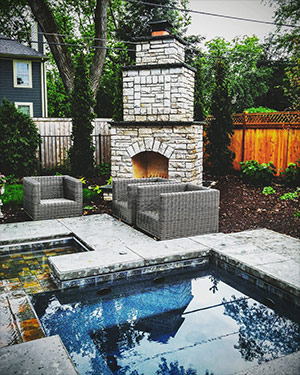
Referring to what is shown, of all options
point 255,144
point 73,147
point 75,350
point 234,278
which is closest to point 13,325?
point 75,350

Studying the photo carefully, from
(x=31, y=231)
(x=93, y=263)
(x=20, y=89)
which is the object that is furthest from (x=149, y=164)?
(x=20, y=89)

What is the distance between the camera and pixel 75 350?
2.85 meters

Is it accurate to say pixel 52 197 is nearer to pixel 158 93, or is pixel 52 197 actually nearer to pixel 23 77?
pixel 158 93

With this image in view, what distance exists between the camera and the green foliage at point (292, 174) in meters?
9.27

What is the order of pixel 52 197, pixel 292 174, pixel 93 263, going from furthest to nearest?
1. pixel 292 174
2. pixel 52 197
3. pixel 93 263

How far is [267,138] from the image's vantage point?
34.4ft

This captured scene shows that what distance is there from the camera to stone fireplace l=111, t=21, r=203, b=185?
768cm

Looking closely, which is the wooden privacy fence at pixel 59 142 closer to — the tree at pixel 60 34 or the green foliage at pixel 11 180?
the tree at pixel 60 34

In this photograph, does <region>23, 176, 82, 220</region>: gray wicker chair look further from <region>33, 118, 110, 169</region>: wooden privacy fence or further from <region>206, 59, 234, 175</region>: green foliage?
<region>206, 59, 234, 175</region>: green foliage

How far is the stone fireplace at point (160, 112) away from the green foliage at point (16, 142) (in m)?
3.46

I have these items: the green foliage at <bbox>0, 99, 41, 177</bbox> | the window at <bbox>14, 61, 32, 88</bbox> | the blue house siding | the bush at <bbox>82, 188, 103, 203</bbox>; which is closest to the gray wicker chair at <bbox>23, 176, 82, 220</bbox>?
the bush at <bbox>82, 188, 103, 203</bbox>

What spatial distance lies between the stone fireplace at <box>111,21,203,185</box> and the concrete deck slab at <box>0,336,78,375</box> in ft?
18.4

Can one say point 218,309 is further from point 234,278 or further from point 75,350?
point 75,350

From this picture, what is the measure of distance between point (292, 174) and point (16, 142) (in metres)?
7.51
